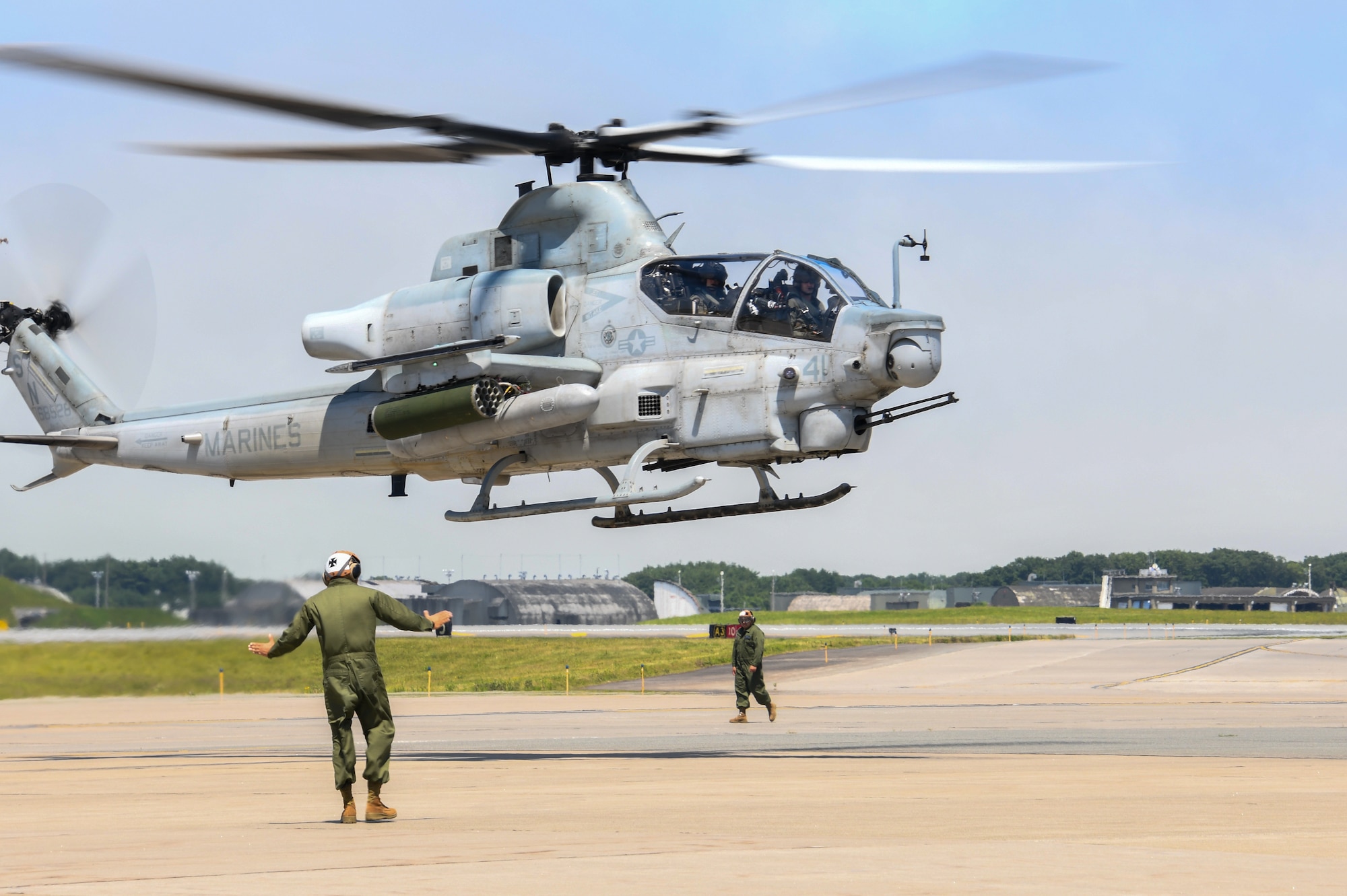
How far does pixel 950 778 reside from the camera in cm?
1220

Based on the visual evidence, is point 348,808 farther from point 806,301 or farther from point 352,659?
point 806,301

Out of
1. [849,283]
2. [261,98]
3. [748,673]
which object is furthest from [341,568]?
[748,673]

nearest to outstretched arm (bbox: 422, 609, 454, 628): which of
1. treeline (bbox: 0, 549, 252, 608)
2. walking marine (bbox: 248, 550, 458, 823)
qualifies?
walking marine (bbox: 248, 550, 458, 823)

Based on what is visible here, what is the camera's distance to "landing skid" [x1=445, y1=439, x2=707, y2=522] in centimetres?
1758

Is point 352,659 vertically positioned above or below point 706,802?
above

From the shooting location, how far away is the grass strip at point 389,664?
18016 millimetres

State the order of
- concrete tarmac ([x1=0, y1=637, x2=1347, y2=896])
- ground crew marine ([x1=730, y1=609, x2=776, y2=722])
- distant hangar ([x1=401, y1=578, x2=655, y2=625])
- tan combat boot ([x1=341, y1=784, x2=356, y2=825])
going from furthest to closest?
distant hangar ([x1=401, y1=578, x2=655, y2=625]) < ground crew marine ([x1=730, y1=609, x2=776, y2=722]) < tan combat boot ([x1=341, y1=784, x2=356, y2=825]) < concrete tarmac ([x1=0, y1=637, x2=1347, y2=896])

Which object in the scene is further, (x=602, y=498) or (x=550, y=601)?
(x=550, y=601)

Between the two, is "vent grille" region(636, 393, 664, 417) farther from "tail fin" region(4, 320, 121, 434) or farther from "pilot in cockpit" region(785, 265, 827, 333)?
"tail fin" region(4, 320, 121, 434)

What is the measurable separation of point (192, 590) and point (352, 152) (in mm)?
5788

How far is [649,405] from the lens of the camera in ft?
59.5

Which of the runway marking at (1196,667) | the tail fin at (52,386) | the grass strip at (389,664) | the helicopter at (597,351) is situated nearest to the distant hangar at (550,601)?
the grass strip at (389,664)

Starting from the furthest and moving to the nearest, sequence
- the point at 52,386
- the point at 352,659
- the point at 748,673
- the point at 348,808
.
Answer: 1. the point at 52,386
2. the point at 748,673
3. the point at 352,659
4. the point at 348,808

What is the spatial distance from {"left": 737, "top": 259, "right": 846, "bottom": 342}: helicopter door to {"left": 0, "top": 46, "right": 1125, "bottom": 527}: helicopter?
0.02 m
